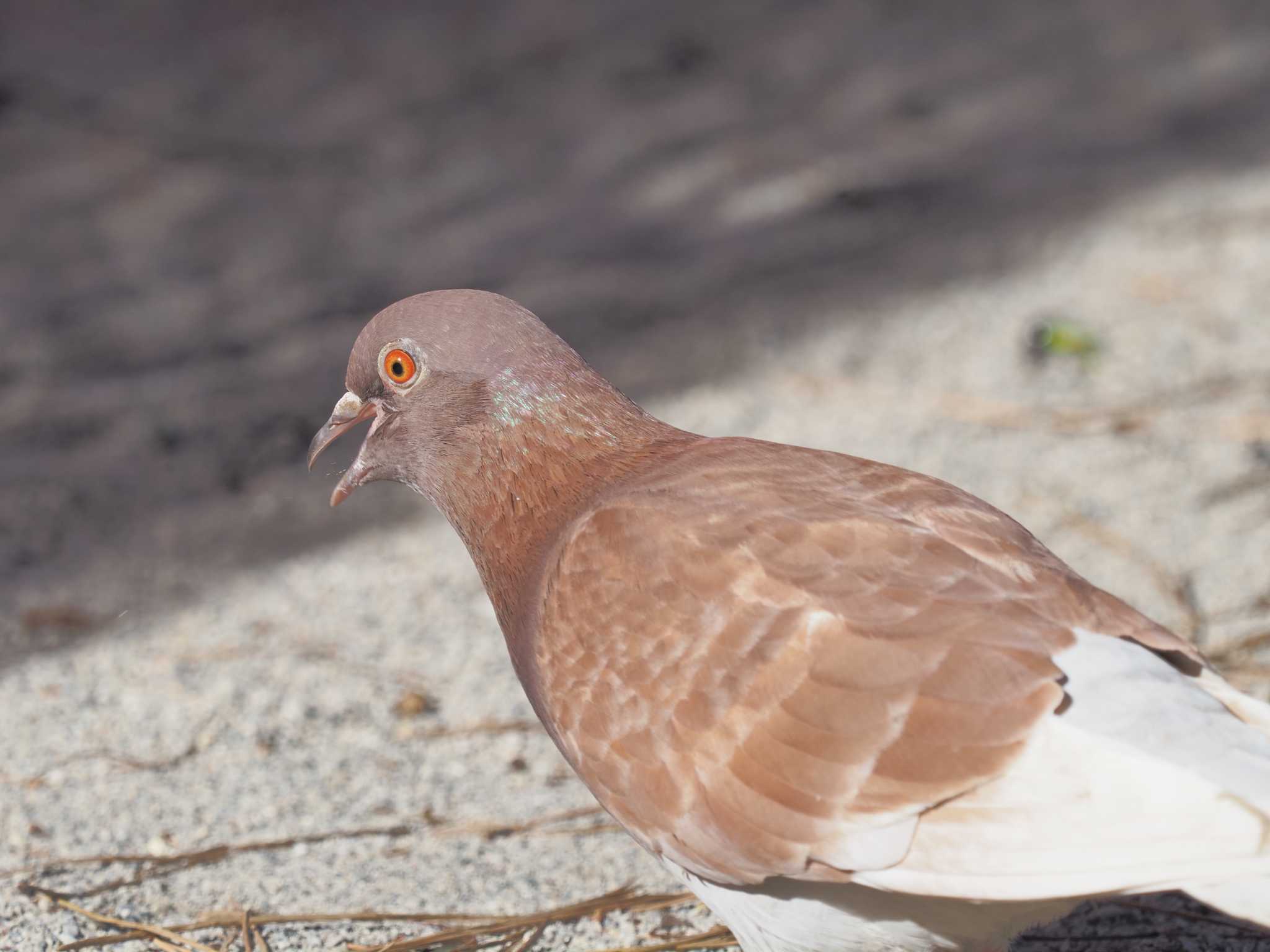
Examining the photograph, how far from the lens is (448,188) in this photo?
6.31m

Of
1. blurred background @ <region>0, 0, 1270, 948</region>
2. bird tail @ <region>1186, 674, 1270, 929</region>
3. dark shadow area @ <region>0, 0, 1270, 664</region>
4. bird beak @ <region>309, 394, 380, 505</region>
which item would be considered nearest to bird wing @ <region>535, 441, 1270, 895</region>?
bird tail @ <region>1186, 674, 1270, 929</region>

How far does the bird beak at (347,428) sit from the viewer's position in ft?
8.30

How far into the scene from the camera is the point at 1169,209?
586cm

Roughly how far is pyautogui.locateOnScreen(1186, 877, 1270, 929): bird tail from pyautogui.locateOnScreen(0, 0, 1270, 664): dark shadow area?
294cm

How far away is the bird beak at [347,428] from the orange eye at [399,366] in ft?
0.30

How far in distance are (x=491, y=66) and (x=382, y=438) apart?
16.8 ft

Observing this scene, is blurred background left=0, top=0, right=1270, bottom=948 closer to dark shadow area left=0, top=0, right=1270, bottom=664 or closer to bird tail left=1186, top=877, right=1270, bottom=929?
dark shadow area left=0, top=0, right=1270, bottom=664

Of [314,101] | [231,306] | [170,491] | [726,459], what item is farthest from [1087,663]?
[314,101]

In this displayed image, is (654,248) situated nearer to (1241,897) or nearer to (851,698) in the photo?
(851,698)

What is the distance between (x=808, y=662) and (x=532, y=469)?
0.61 meters

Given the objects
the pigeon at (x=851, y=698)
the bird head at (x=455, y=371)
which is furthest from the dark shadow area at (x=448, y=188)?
the pigeon at (x=851, y=698)

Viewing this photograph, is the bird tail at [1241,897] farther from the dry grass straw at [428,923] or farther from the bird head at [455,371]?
the bird head at [455,371]

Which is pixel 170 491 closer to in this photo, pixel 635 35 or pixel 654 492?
pixel 654 492

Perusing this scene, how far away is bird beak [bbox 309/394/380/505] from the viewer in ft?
8.30
